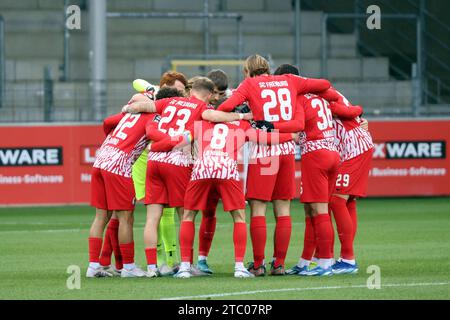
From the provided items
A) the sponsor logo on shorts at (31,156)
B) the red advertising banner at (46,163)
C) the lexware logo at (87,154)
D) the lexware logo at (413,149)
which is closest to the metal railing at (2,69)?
the red advertising banner at (46,163)

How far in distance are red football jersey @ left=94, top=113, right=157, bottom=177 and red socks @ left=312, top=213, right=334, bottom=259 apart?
1.89 metres

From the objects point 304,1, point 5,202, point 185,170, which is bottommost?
point 5,202

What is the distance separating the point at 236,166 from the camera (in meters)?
11.7

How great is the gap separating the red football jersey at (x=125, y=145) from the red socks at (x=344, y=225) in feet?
6.53

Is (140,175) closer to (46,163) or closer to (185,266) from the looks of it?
(185,266)

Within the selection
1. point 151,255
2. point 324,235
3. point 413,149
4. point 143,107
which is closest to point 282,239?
point 324,235

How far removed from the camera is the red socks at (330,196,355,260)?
12.1 meters

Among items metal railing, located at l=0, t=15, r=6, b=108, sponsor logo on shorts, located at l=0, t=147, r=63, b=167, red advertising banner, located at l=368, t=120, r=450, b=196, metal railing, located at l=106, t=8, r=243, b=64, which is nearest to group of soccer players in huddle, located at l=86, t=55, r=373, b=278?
sponsor logo on shorts, located at l=0, t=147, r=63, b=167

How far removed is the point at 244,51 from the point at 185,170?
677 inches

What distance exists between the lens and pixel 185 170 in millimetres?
11961
